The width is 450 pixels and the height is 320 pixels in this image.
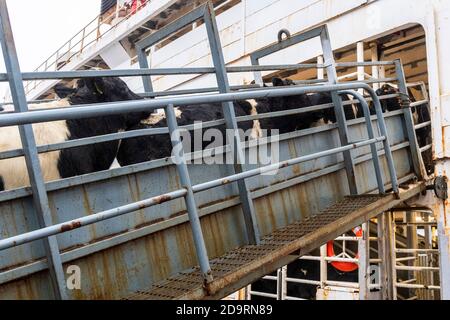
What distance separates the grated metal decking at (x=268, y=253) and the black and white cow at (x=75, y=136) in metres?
0.96

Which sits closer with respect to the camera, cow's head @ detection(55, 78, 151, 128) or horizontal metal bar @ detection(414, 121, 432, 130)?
cow's head @ detection(55, 78, 151, 128)

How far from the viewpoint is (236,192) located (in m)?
2.92

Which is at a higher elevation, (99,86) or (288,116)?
(99,86)

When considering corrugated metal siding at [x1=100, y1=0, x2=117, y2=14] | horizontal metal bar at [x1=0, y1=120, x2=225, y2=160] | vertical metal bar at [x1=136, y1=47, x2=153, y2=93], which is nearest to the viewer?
horizontal metal bar at [x1=0, y1=120, x2=225, y2=160]

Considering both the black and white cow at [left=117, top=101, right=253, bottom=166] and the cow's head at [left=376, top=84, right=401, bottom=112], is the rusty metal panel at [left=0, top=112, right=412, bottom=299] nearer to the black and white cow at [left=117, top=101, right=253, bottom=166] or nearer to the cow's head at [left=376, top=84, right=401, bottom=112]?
the black and white cow at [left=117, top=101, right=253, bottom=166]

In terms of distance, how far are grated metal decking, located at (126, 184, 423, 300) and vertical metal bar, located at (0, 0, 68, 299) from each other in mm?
416

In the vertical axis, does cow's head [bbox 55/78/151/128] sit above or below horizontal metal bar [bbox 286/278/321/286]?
above

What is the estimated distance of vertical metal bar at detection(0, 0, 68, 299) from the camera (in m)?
2.03

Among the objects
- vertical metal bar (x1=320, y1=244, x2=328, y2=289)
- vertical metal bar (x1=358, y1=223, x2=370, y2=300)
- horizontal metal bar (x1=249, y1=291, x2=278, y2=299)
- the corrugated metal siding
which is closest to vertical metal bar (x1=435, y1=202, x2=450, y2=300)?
vertical metal bar (x1=358, y1=223, x2=370, y2=300)

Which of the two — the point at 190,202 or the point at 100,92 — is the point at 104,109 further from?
the point at 100,92

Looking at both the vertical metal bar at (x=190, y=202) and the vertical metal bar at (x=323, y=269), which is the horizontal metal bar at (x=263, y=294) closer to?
the vertical metal bar at (x=323, y=269)

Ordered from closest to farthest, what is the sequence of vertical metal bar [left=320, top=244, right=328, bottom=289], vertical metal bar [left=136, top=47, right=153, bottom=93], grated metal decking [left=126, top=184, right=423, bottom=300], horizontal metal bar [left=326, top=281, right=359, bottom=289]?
grated metal decking [left=126, top=184, right=423, bottom=300]
vertical metal bar [left=136, top=47, right=153, bottom=93]
horizontal metal bar [left=326, top=281, right=359, bottom=289]
vertical metal bar [left=320, top=244, right=328, bottom=289]

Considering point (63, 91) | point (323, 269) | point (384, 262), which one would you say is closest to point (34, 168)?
point (63, 91)

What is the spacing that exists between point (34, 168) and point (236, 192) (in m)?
1.36
